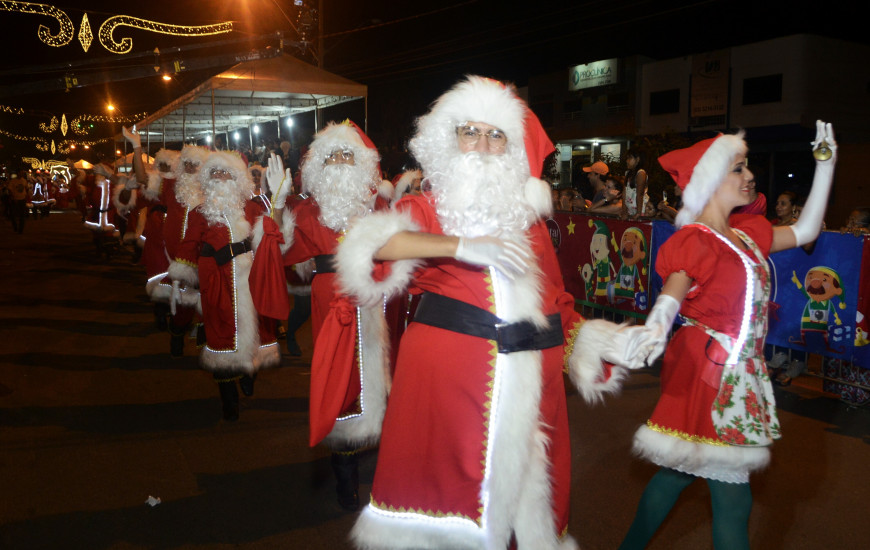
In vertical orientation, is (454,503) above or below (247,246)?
below

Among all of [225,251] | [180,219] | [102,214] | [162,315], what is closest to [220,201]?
[225,251]

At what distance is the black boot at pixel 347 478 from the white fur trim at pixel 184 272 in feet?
9.50

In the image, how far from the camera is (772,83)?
3108 cm

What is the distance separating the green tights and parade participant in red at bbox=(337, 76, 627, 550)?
0.55m

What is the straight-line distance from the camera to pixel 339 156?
447cm

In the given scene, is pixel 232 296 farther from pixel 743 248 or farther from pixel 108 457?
pixel 743 248

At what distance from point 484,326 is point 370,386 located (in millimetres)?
1802

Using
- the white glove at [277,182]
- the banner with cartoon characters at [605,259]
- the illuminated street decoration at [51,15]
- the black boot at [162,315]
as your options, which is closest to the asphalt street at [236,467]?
the banner with cartoon characters at [605,259]

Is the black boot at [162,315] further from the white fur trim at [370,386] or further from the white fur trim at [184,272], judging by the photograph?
the white fur trim at [370,386]

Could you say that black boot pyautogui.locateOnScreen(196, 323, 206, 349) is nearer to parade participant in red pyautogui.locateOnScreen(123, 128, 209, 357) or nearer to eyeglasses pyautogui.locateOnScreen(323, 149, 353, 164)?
parade participant in red pyautogui.locateOnScreen(123, 128, 209, 357)

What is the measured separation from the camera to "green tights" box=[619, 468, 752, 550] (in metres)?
2.63

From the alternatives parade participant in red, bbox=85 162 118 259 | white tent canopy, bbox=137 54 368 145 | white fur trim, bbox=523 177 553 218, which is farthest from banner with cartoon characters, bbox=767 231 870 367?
parade participant in red, bbox=85 162 118 259

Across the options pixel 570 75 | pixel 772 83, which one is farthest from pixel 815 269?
pixel 570 75

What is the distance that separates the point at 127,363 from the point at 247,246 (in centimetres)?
280
